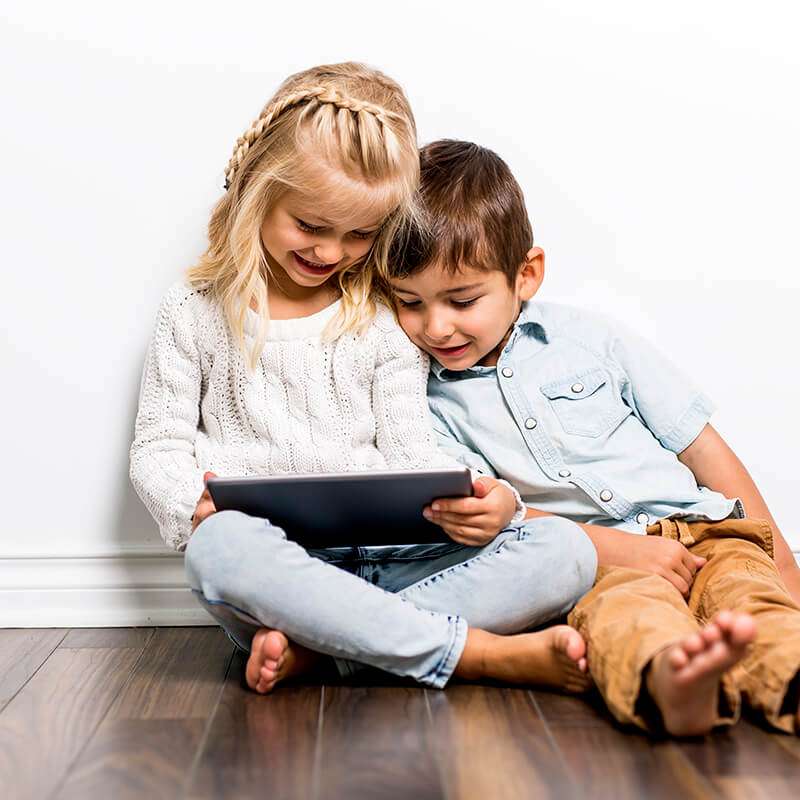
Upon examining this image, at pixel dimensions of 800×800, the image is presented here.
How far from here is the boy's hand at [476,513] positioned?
1271 mm

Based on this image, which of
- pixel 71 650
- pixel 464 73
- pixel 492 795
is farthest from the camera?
pixel 464 73

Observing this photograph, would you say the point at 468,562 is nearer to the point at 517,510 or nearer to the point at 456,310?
the point at 517,510

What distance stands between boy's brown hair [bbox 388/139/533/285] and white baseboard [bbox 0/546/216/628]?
57cm

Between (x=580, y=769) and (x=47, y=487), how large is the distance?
95 centimetres

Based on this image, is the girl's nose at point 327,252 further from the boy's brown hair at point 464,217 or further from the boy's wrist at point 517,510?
the boy's wrist at point 517,510

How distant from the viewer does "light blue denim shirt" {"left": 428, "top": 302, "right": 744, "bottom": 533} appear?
150 centimetres

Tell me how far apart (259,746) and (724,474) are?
2.69 feet

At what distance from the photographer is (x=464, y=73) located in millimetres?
1580

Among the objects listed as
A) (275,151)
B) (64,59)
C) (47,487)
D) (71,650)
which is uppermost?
(64,59)

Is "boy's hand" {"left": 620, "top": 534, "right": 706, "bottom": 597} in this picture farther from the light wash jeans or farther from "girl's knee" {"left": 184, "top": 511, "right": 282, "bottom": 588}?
"girl's knee" {"left": 184, "top": 511, "right": 282, "bottom": 588}

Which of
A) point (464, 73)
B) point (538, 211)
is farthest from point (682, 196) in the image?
point (464, 73)

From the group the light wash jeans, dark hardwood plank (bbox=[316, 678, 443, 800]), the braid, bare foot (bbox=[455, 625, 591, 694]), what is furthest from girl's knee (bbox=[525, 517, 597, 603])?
the braid

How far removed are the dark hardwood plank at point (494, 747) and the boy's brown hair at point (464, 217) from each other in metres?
0.56

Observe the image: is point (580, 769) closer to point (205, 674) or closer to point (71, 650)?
point (205, 674)
